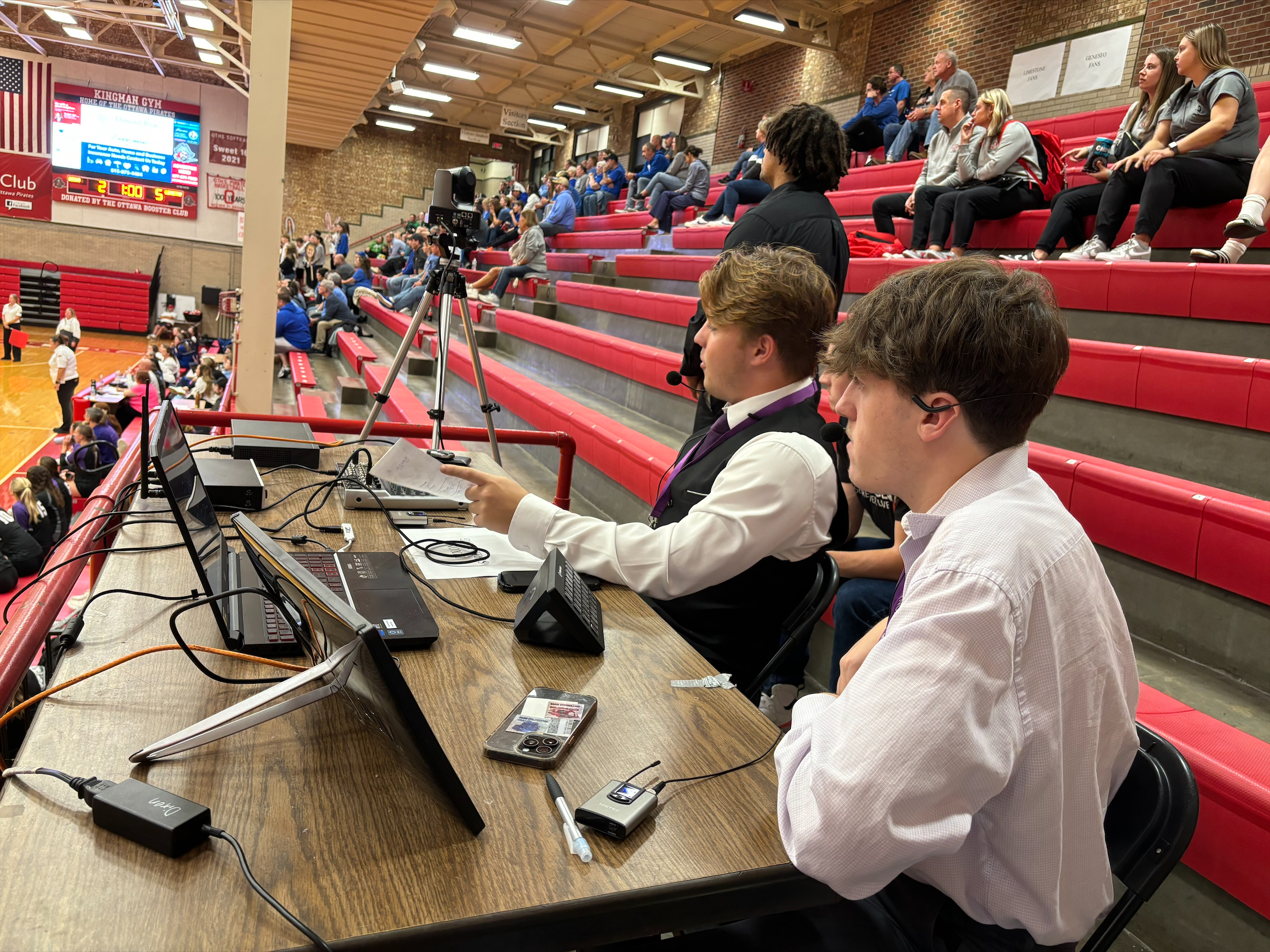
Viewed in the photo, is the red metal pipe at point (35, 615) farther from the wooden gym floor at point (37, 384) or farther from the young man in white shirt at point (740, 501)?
the wooden gym floor at point (37, 384)

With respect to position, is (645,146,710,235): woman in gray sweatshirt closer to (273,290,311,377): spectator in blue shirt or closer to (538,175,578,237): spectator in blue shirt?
(538,175,578,237): spectator in blue shirt

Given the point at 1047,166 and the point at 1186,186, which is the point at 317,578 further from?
the point at 1047,166

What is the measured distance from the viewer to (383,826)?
2.58 feet

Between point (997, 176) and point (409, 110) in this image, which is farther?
point (409, 110)

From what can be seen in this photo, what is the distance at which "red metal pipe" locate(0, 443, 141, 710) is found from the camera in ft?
3.12

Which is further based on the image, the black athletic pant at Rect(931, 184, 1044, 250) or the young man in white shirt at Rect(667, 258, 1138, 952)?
the black athletic pant at Rect(931, 184, 1044, 250)

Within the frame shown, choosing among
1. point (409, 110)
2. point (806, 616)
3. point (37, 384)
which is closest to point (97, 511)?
point (806, 616)

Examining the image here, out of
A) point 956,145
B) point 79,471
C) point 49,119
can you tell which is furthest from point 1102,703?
point 49,119

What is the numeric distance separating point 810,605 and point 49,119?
63.1 ft

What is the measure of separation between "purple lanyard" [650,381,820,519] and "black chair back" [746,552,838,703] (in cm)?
30

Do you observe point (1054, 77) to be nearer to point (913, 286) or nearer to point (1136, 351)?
point (1136, 351)

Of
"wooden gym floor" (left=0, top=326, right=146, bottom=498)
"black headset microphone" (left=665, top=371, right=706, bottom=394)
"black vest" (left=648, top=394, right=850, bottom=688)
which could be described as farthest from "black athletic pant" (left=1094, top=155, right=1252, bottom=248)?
"wooden gym floor" (left=0, top=326, right=146, bottom=498)

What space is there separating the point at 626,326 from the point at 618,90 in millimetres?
9934

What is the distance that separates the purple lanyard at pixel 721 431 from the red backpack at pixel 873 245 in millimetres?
2992
